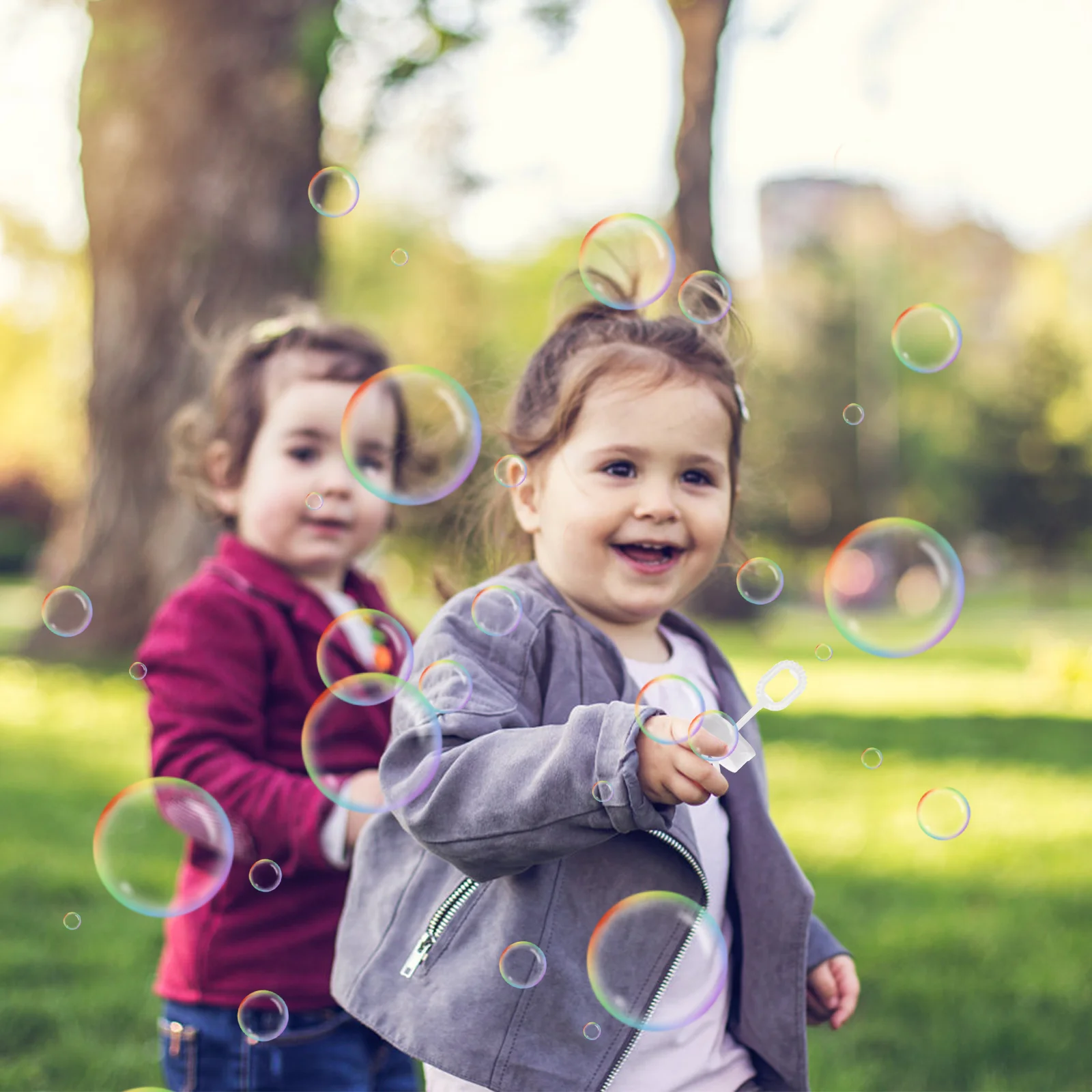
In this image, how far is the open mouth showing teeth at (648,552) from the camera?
1.62 meters

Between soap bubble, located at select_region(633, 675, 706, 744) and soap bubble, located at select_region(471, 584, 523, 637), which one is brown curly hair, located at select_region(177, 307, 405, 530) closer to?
soap bubble, located at select_region(471, 584, 523, 637)

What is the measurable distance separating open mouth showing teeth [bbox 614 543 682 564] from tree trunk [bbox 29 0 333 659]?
563 centimetres

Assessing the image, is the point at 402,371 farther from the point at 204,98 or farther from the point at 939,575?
the point at 204,98

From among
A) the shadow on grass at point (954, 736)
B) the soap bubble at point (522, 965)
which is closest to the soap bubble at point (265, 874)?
the soap bubble at point (522, 965)

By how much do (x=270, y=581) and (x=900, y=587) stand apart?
118 cm

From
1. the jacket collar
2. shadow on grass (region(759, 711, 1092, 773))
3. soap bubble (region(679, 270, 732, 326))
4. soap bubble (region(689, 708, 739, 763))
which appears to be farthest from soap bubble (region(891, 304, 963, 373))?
shadow on grass (region(759, 711, 1092, 773))

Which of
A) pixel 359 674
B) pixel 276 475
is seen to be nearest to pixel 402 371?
pixel 276 475

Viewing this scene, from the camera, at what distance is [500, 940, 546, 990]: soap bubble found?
4.74ft

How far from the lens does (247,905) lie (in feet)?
6.68

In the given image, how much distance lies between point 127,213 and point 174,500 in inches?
77.7

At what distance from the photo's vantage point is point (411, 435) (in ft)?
7.78

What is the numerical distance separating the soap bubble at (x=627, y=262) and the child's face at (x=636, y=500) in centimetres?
28

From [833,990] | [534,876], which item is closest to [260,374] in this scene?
[534,876]

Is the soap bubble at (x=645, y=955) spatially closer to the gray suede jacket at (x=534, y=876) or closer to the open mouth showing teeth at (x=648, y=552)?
the gray suede jacket at (x=534, y=876)
